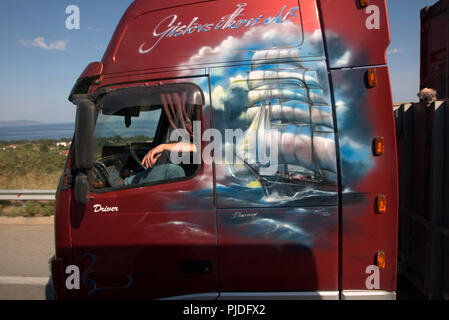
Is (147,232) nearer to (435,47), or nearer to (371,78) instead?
(371,78)

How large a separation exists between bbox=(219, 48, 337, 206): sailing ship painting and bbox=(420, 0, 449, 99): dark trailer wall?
2045 mm

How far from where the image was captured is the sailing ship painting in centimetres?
234

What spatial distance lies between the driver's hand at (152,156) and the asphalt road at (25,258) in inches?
107

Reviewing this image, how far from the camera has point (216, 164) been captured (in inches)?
95.0

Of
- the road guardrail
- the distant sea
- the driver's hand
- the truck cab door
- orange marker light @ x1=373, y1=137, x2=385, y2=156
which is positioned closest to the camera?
orange marker light @ x1=373, y1=137, x2=385, y2=156

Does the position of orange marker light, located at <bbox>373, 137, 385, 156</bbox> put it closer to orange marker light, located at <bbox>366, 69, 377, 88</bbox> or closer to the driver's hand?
orange marker light, located at <bbox>366, 69, 377, 88</bbox>

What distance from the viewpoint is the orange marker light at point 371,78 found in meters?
2.26

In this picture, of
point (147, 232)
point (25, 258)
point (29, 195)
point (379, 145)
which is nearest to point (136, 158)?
point (147, 232)

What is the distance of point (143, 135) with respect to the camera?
2852mm

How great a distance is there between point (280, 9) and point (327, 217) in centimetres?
153

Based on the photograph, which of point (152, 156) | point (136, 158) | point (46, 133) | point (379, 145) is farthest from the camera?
point (46, 133)

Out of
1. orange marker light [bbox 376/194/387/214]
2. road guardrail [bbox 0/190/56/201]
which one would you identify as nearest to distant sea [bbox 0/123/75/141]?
road guardrail [bbox 0/190/56/201]

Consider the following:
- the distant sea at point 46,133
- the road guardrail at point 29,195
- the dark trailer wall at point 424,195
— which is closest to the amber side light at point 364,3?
the dark trailer wall at point 424,195

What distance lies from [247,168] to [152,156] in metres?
0.78
